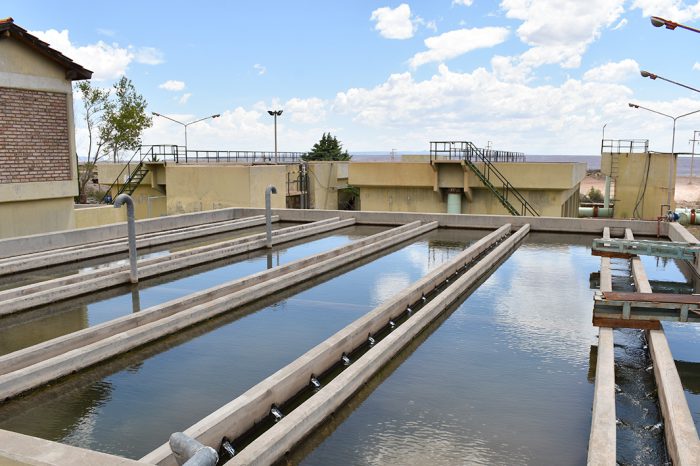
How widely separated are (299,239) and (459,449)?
1142cm

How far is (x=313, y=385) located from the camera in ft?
21.7

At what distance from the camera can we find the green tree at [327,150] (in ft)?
200

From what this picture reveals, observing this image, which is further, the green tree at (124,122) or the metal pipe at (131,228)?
the green tree at (124,122)

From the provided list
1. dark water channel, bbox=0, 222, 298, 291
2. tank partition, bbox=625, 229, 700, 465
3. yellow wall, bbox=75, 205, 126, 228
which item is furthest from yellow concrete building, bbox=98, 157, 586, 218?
tank partition, bbox=625, 229, 700, 465

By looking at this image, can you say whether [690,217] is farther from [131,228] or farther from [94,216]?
[131,228]

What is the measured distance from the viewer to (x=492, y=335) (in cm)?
853

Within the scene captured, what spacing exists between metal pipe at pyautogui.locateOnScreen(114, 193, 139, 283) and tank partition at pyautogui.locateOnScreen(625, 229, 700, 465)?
7.74m

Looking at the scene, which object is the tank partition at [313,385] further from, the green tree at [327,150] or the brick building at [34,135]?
the green tree at [327,150]

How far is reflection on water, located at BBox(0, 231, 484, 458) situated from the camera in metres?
5.70

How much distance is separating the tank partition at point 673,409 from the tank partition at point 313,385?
2871mm

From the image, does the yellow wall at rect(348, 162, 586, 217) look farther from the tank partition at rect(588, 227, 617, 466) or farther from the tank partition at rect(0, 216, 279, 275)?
the tank partition at rect(588, 227, 617, 466)

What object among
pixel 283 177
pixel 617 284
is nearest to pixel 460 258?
pixel 617 284

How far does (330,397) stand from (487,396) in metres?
1.70

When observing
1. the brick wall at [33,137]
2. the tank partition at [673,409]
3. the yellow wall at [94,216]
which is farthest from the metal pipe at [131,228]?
the yellow wall at [94,216]
